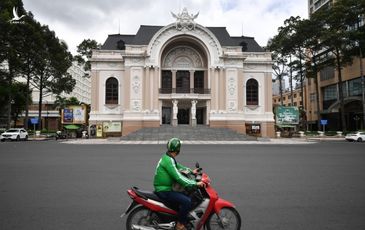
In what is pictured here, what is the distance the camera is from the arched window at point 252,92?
45688mm

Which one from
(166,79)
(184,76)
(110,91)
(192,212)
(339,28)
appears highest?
(339,28)

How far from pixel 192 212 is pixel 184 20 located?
Answer: 41.0 metres

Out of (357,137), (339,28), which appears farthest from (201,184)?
(339,28)

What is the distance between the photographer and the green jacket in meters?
4.47

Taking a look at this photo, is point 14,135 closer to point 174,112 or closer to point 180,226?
point 174,112

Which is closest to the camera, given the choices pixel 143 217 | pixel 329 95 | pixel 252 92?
pixel 143 217

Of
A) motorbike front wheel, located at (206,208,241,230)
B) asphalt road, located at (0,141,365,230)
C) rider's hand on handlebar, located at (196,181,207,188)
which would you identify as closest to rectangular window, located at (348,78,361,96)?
asphalt road, located at (0,141,365,230)

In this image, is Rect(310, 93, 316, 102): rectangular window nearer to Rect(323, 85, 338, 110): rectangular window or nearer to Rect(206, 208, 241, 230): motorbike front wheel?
Rect(323, 85, 338, 110): rectangular window

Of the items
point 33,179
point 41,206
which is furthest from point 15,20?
point 41,206

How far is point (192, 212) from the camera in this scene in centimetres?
456

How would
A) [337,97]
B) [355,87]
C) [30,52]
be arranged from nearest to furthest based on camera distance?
[30,52] → [355,87] → [337,97]

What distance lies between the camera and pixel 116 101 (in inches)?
1757

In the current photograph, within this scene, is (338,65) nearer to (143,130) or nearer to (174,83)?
(174,83)

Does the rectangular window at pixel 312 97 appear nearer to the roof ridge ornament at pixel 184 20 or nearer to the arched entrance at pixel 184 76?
the arched entrance at pixel 184 76
